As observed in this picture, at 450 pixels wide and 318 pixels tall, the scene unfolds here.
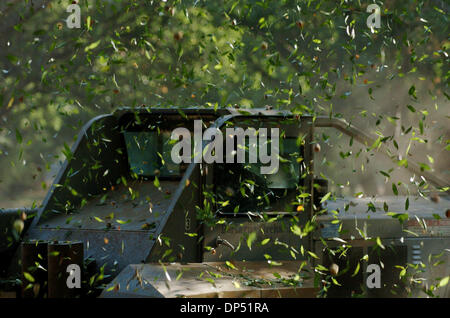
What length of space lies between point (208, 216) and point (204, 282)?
1.07 metres

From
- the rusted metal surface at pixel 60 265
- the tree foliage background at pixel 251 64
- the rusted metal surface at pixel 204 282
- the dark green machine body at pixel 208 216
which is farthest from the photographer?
the tree foliage background at pixel 251 64

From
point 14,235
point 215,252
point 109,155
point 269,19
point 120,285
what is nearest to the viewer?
point 120,285

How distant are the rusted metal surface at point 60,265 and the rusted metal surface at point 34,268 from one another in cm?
14

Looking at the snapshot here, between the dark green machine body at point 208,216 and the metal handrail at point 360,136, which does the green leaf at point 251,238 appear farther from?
the metal handrail at point 360,136

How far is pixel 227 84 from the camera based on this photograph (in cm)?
1884

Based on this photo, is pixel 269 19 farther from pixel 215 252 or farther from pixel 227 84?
pixel 215 252

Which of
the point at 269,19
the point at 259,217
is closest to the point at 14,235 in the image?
the point at 259,217

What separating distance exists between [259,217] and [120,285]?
1725mm

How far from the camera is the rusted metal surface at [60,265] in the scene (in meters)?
5.30

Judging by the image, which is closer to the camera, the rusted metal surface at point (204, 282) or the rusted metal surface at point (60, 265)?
the rusted metal surface at point (204, 282)

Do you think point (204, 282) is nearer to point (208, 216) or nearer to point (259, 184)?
point (208, 216)

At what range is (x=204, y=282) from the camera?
512cm
